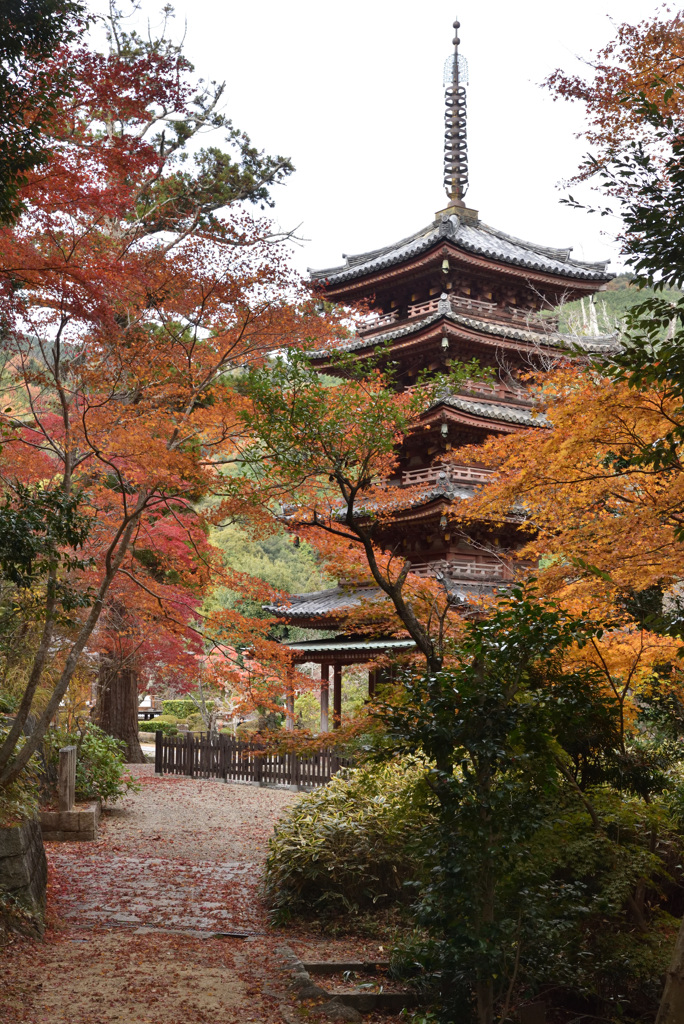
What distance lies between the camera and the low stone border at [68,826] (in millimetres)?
12039

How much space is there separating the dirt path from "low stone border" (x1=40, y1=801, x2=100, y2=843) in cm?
33

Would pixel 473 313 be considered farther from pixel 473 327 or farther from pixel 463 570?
pixel 463 570

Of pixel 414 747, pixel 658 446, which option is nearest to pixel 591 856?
pixel 414 747

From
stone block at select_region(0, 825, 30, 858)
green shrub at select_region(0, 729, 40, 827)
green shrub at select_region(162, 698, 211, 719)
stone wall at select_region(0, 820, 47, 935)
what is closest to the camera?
stone wall at select_region(0, 820, 47, 935)

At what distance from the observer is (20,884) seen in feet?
24.3

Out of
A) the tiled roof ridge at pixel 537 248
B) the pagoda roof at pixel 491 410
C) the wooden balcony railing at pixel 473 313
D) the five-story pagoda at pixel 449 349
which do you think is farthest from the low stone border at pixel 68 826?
the tiled roof ridge at pixel 537 248

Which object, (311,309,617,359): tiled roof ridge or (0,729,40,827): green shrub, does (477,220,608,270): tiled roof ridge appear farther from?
(0,729,40,827): green shrub

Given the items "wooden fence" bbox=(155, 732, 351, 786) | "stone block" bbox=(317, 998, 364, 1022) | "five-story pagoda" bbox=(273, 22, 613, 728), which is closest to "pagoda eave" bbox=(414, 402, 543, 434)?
"five-story pagoda" bbox=(273, 22, 613, 728)

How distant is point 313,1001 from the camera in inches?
241

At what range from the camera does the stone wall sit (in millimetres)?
7109

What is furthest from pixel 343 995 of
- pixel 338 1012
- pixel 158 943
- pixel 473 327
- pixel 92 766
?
pixel 473 327

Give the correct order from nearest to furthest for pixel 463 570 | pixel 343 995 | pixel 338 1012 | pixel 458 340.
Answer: pixel 338 1012 → pixel 343 995 → pixel 463 570 → pixel 458 340

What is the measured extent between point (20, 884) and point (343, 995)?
3.08 m

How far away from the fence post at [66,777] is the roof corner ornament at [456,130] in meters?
16.9
